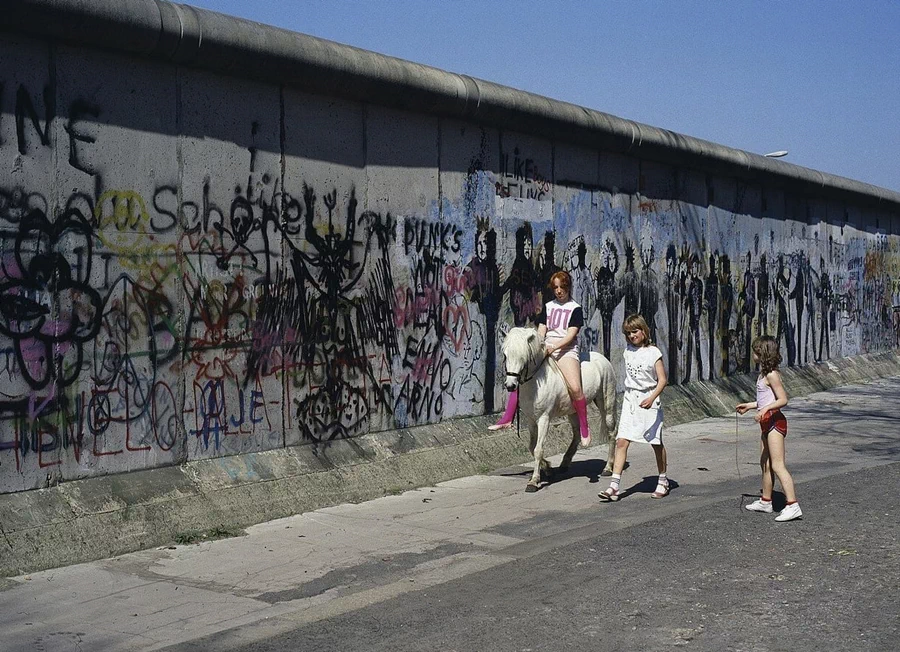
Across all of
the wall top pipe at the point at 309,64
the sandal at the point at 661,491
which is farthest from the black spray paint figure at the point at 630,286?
the sandal at the point at 661,491

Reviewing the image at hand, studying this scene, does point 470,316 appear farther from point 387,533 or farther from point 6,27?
point 6,27

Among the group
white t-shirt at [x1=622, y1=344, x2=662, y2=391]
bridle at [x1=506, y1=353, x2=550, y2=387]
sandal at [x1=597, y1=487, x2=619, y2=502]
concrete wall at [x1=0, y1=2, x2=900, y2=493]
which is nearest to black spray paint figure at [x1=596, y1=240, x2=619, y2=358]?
concrete wall at [x1=0, y1=2, x2=900, y2=493]

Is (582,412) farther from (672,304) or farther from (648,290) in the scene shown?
(672,304)

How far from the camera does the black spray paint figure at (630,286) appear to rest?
17203mm

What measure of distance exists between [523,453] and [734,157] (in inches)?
345

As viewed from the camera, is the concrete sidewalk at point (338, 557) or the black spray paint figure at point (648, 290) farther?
the black spray paint figure at point (648, 290)

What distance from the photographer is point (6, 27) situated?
8.48 m

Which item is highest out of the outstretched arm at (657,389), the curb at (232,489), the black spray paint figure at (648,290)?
the black spray paint figure at (648,290)

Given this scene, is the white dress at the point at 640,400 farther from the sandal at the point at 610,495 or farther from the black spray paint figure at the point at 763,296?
the black spray paint figure at the point at 763,296

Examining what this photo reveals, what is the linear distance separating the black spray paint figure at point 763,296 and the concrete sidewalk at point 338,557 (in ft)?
25.9

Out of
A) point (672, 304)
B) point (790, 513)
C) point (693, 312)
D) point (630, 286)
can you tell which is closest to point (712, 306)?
point (693, 312)

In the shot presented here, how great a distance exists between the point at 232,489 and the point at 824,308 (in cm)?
1792

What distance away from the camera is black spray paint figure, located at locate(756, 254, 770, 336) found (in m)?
21.7

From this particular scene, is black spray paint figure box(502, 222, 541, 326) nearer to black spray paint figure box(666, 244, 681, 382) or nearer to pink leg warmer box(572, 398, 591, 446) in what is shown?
pink leg warmer box(572, 398, 591, 446)
